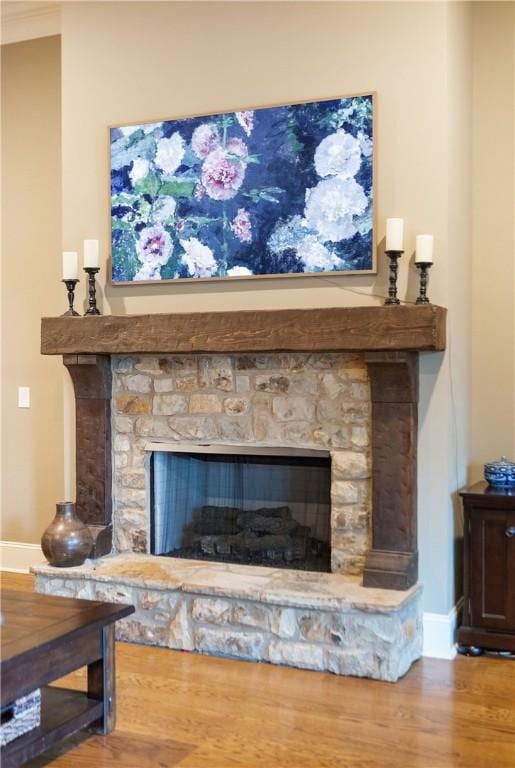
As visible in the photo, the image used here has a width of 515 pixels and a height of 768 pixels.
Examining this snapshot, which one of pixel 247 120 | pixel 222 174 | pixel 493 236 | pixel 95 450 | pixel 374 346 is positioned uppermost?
pixel 247 120

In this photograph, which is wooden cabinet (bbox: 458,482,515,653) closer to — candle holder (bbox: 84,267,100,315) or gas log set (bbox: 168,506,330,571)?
gas log set (bbox: 168,506,330,571)

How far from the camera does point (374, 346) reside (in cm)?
358

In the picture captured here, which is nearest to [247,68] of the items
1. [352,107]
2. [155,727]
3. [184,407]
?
[352,107]

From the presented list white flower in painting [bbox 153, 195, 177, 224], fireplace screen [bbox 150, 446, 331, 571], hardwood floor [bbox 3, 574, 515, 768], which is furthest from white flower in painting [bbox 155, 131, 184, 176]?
hardwood floor [bbox 3, 574, 515, 768]

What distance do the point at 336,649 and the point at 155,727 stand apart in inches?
34.8

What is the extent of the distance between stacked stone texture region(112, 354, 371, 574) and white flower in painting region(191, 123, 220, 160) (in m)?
0.99

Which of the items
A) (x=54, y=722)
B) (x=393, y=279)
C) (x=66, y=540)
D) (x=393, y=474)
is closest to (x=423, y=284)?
(x=393, y=279)

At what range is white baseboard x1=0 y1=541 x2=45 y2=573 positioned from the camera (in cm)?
517

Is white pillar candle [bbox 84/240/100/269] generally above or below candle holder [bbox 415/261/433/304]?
above

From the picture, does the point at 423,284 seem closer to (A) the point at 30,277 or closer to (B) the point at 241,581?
(B) the point at 241,581

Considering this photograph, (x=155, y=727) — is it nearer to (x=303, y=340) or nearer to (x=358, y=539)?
(x=358, y=539)

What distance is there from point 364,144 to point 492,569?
1.95 meters

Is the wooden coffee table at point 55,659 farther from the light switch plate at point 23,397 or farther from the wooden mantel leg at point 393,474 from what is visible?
the light switch plate at point 23,397

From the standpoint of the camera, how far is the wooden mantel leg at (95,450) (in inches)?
168
